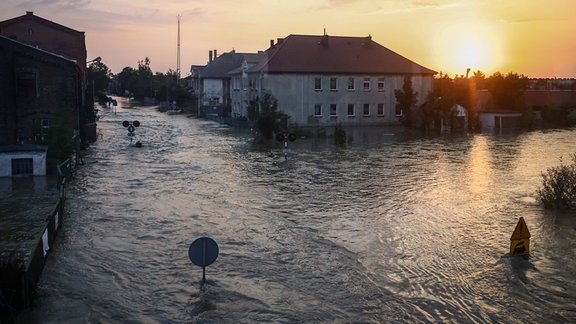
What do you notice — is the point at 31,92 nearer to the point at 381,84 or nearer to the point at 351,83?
the point at 351,83

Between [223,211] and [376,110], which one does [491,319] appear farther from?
[376,110]

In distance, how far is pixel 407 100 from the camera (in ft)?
175

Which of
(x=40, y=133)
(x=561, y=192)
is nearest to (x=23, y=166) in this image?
(x=40, y=133)

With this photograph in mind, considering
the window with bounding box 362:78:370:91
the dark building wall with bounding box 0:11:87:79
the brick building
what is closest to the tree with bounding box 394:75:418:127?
the window with bounding box 362:78:370:91

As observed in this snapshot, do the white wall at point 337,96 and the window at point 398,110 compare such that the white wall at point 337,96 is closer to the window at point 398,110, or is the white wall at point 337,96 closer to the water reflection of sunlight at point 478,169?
the window at point 398,110

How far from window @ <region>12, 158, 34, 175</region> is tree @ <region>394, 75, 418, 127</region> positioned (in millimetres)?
37241

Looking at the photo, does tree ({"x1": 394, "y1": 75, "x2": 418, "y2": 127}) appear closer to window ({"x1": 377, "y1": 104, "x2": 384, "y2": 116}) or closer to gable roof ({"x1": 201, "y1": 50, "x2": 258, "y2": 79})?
window ({"x1": 377, "y1": 104, "x2": 384, "y2": 116})

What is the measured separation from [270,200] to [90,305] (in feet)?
33.1

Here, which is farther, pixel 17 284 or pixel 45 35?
pixel 45 35

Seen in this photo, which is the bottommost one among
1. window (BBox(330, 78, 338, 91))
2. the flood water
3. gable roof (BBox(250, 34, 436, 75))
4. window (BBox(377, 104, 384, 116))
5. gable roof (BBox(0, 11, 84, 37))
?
the flood water

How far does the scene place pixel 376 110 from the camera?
55125 millimetres

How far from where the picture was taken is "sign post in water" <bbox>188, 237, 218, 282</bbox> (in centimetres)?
1130

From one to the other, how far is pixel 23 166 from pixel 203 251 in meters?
15.9

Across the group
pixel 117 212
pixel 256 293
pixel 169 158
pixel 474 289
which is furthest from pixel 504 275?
pixel 169 158
